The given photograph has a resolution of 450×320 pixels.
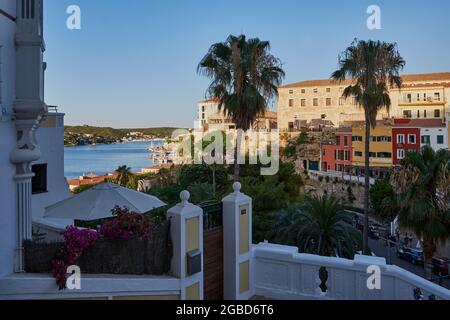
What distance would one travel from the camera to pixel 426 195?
13984 millimetres

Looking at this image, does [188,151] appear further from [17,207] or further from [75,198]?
[17,207]

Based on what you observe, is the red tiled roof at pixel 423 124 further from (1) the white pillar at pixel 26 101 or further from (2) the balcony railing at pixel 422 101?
(1) the white pillar at pixel 26 101

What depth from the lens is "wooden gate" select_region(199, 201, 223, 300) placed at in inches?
268

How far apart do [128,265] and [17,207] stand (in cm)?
182

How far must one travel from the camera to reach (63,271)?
5.63m

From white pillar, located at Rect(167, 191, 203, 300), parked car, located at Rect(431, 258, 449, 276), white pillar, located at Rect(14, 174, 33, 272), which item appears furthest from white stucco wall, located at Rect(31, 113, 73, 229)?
parked car, located at Rect(431, 258, 449, 276)

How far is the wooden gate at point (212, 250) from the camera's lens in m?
6.81

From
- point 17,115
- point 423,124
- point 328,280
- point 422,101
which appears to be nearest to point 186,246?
point 328,280

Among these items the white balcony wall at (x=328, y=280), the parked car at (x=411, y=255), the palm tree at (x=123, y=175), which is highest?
the white balcony wall at (x=328, y=280)

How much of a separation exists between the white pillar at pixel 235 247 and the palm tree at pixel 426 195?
8554mm

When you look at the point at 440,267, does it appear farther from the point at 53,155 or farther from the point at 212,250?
the point at 53,155

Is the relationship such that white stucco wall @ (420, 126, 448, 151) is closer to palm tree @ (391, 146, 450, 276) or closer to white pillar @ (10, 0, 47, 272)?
palm tree @ (391, 146, 450, 276)

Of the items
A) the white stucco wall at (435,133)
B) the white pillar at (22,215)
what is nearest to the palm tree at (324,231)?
the white pillar at (22,215)
